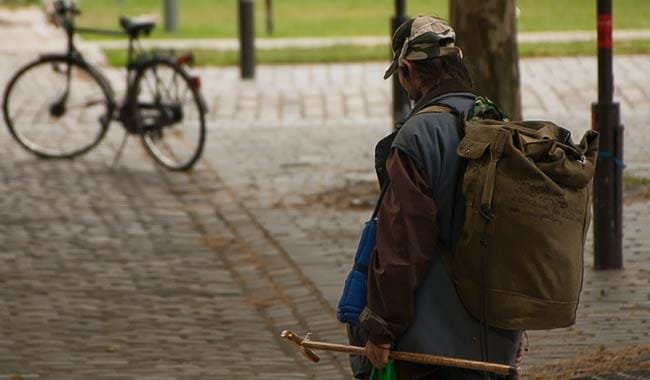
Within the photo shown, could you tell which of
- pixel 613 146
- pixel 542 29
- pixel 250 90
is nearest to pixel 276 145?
pixel 250 90

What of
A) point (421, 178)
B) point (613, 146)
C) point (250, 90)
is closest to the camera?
point (421, 178)

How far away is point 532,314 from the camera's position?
4.48m

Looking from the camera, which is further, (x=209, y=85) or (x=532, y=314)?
(x=209, y=85)

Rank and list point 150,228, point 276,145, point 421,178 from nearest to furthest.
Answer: point 421,178
point 150,228
point 276,145

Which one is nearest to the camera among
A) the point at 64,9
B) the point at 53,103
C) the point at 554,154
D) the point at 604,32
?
the point at 554,154

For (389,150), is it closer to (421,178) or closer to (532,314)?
(421,178)

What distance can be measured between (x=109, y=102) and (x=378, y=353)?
8897mm

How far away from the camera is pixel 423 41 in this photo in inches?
182

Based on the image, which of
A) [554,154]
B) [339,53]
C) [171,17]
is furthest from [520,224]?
[171,17]

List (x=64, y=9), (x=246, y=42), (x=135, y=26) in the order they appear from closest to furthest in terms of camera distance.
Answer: (x=135, y=26)
(x=64, y=9)
(x=246, y=42)

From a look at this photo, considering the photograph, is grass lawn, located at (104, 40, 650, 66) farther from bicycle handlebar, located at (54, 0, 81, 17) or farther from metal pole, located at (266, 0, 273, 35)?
bicycle handlebar, located at (54, 0, 81, 17)

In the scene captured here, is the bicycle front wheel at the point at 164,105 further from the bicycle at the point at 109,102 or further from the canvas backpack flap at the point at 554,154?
the canvas backpack flap at the point at 554,154

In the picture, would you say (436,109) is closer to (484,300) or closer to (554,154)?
(554,154)

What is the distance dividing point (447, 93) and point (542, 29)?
57.8 feet
